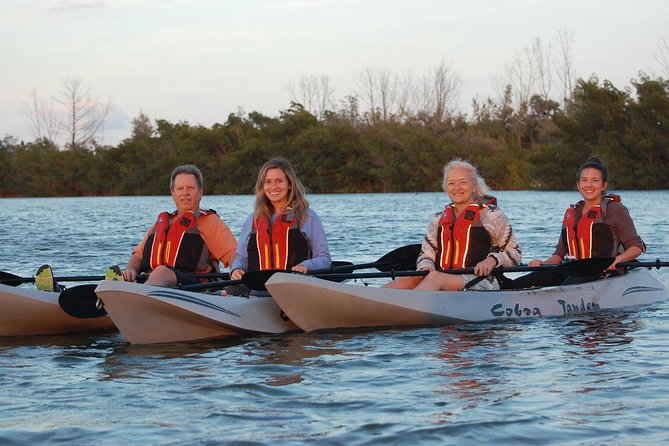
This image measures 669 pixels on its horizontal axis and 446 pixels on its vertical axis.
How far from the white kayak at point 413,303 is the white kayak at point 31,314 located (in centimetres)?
154

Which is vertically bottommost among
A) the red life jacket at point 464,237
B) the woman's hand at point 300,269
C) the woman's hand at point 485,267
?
the woman's hand at point 485,267

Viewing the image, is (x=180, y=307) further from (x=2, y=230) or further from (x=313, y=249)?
(x=2, y=230)

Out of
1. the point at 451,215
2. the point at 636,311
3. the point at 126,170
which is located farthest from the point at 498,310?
the point at 126,170

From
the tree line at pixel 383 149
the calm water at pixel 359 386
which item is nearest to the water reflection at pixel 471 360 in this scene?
the calm water at pixel 359 386

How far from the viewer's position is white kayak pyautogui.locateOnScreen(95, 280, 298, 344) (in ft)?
19.3

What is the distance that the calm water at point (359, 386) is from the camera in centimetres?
409

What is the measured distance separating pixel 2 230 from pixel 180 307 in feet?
54.9

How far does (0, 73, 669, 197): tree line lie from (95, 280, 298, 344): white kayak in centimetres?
3562

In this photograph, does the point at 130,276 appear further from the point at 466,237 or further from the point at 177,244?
the point at 466,237

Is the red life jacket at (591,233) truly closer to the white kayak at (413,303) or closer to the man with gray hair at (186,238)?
the white kayak at (413,303)

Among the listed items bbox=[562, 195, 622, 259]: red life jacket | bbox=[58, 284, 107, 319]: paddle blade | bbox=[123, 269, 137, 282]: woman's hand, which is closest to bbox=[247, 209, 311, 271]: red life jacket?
bbox=[123, 269, 137, 282]: woman's hand

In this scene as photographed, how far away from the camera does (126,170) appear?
5669 centimetres

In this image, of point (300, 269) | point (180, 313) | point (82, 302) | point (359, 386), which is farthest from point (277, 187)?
point (359, 386)

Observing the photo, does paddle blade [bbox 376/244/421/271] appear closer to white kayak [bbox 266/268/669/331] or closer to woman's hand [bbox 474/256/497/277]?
white kayak [bbox 266/268/669/331]
